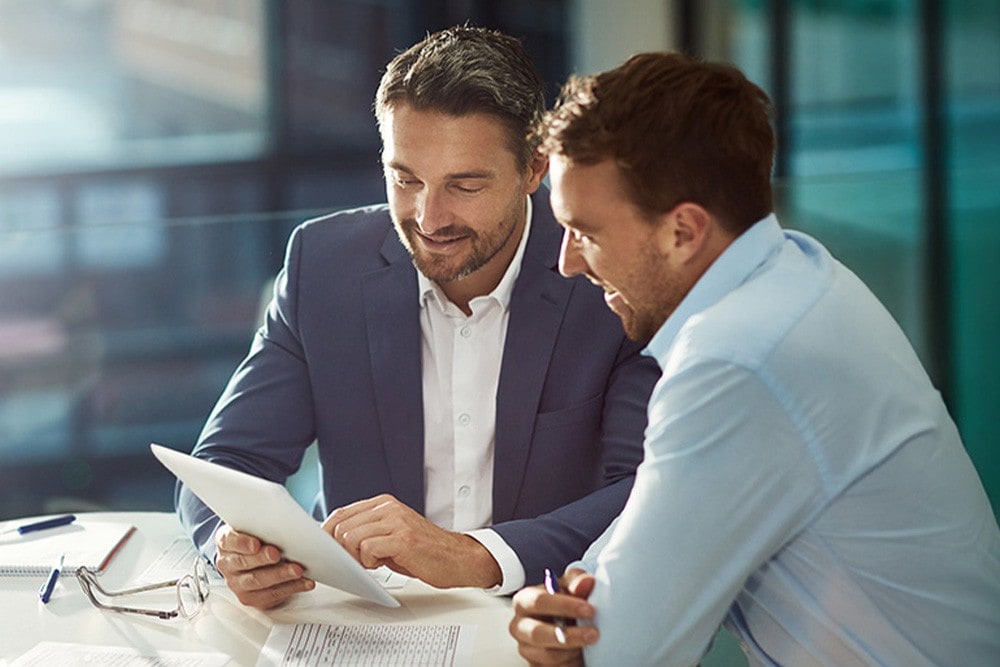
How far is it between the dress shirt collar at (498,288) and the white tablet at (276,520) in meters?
0.54

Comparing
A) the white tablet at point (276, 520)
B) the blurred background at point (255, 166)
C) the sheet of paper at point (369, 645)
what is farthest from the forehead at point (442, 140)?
the blurred background at point (255, 166)

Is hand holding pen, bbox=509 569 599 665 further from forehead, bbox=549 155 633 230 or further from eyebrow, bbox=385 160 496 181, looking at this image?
eyebrow, bbox=385 160 496 181

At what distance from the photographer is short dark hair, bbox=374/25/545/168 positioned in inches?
70.2

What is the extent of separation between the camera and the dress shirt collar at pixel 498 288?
6.17 ft

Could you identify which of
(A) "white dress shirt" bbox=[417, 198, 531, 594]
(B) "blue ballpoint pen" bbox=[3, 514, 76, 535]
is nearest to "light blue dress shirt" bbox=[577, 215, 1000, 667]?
(A) "white dress shirt" bbox=[417, 198, 531, 594]

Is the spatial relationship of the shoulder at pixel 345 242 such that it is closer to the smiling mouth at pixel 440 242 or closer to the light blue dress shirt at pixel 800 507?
the smiling mouth at pixel 440 242

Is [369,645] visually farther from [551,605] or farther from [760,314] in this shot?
[760,314]

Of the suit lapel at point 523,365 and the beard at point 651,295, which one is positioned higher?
the beard at point 651,295

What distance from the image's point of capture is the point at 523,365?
71.7 inches

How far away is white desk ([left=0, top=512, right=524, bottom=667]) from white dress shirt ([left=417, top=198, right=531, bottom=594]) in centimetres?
33

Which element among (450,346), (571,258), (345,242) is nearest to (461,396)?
(450,346)

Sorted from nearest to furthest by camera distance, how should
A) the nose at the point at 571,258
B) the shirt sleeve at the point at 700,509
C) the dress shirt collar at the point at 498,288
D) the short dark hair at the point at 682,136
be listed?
the shirt sleeve at the point at 700,509, the short dark hair at the point at 682,136, the nose at the point at 571,258, the dress shirt collar at the point at 498,288

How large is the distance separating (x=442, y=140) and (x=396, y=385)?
376 millimetres

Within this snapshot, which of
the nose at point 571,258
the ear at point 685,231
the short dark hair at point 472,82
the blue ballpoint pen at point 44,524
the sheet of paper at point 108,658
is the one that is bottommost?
the blue ballpoint pen at point 44,524
